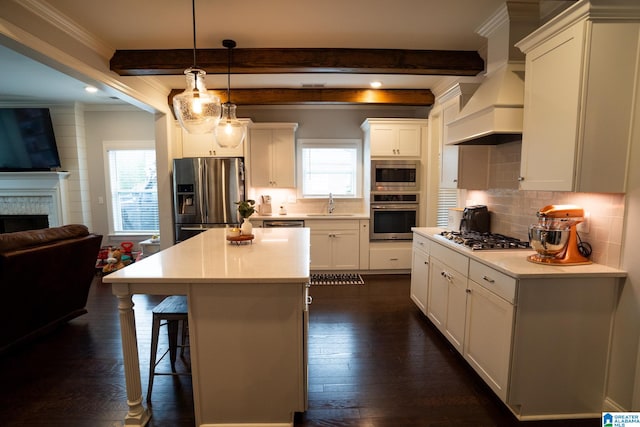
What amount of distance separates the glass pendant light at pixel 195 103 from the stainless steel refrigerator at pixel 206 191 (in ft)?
6.89

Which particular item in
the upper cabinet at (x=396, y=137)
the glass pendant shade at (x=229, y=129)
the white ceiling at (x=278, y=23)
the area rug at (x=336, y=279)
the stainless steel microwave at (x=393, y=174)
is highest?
the white ceiling at (x=278, y=23)

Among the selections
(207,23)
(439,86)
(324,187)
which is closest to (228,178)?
(324,187)

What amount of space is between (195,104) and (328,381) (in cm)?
212

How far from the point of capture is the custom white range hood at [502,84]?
2088 mm

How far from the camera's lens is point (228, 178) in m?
4.07

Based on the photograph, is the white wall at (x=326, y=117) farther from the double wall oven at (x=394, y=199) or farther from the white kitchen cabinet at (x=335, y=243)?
Result: the white kitchen cabinet at (x=335, y=243)

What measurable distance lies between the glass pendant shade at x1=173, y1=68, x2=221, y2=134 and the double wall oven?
2.82 m

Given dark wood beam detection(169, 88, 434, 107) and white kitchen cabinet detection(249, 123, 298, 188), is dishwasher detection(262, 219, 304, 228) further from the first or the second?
dark wood beam detection(169, 88, 434, 107)

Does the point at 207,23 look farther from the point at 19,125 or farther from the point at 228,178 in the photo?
the point at 19,125

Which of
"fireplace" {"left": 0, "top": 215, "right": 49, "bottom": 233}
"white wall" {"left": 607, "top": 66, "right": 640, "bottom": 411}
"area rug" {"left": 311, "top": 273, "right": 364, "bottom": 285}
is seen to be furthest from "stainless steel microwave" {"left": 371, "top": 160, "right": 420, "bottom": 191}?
"fireplace" {"left": 0, "top": 215, "right": 49, "bottom": 233}

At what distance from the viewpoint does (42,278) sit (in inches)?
96.6

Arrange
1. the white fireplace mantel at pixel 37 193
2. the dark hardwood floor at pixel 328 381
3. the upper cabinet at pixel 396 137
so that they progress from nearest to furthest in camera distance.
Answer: the dark hardwood floor at pixel 328 381 → the upper cabinet at pixel 396 137 → the white fireplace mantel at pixel 37 193

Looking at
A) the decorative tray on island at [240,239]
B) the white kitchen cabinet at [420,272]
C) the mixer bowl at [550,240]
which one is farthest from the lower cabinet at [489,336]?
the decorative tray on island at [240,239]

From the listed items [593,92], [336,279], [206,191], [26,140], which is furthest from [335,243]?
[26,140]
